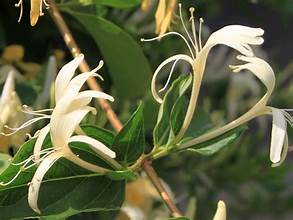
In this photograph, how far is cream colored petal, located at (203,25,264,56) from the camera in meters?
A: 0.43

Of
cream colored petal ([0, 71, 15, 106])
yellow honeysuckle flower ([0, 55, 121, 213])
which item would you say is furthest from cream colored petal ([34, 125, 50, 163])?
cream colored petal ([0, 71, 15, 106])

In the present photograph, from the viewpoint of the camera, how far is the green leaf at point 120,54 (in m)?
0.59

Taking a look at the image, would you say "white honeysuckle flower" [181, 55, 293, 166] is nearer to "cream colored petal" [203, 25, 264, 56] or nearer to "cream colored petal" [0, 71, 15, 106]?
"cream colored petal" [203, 25, 264, 56]

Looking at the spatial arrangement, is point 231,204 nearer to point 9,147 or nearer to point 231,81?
point 231,81

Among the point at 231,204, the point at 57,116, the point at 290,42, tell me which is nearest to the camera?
the point at 57,116

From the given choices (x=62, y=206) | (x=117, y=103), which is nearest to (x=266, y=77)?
(x=62, y=206)

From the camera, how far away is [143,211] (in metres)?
0.60

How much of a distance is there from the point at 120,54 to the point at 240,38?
0.64ft

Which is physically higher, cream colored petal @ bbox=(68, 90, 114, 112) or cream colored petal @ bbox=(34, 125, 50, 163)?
cream colored petal @ bbox=(68, 90, 114, 112)

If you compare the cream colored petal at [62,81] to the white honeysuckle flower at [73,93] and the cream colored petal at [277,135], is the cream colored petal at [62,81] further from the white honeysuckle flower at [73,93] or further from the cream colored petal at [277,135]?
the cream colored petal at [277,135]

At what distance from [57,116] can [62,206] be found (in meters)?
0.06

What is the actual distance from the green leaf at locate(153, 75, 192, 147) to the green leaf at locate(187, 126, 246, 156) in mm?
24

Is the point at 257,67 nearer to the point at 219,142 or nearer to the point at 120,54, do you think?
the point at 219,142

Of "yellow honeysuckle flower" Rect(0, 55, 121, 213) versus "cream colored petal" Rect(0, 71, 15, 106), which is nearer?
"yellow honeysuckle flower" Rect(0, 55, 121, 213)
